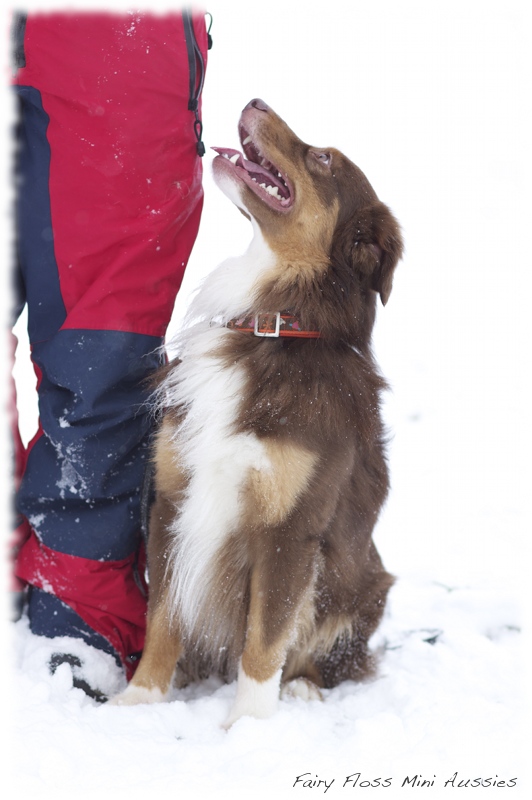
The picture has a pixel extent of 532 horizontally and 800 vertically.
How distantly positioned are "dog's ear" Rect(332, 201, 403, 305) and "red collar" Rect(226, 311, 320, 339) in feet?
1.02

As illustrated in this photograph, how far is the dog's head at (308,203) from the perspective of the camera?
278cm

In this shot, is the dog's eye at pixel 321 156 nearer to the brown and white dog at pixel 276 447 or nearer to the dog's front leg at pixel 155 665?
the brown and white dog at pixel 276 447

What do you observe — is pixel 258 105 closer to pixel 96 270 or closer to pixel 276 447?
pixel 96 270

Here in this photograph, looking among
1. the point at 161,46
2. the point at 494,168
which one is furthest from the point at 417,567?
the point at 494,168

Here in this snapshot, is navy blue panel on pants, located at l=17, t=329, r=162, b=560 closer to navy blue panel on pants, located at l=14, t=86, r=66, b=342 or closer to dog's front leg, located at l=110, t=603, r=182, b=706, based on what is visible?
navy blue panel on pants, located at l=14, t=86, r=66, b=342

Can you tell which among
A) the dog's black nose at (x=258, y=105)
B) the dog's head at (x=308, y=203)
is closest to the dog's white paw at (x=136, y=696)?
the dog's head at (x=308, y=203)

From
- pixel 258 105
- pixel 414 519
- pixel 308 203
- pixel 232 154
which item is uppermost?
pixel 258 105

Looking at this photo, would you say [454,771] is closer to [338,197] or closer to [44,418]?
[44,418]

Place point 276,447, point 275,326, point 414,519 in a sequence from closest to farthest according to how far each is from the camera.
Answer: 1. point 276,447
2. point 275,326
3. point 414,519

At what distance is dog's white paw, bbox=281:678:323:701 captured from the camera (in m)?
2.83

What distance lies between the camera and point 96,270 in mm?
2736

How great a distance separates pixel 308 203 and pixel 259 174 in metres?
0.25

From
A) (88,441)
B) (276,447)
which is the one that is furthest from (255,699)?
(88,441)

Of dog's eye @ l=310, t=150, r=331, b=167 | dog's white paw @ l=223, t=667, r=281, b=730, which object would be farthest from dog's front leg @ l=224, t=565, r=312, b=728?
dog's eye @ l=310, t=150, r=331, b=167
